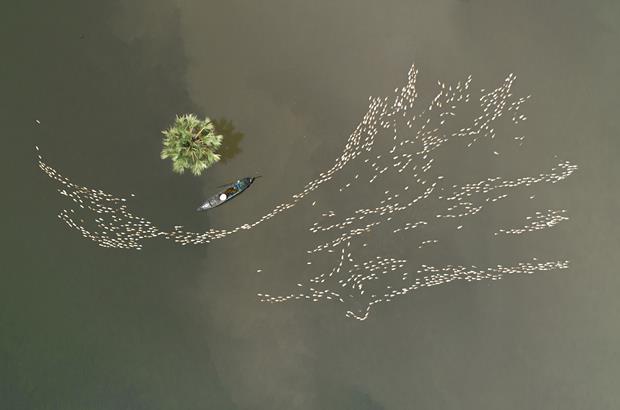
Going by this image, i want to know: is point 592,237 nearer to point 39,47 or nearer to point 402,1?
point 402,1

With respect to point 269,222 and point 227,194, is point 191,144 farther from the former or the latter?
point 269,222

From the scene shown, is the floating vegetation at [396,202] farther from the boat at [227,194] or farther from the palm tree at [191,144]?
the palm tree at [191,144]

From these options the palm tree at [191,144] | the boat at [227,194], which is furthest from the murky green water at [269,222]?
the palm tree at [191,144]

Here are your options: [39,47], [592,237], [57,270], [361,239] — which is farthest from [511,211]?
[39,47]

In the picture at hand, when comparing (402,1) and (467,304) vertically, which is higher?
(402,1)

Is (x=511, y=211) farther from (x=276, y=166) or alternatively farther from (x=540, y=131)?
(x=276, y=166)

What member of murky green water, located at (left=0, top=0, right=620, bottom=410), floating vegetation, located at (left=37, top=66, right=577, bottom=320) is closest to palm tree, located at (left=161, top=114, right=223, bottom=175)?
murky green water, located at (left=0, top=0, right=620, bottom=410)

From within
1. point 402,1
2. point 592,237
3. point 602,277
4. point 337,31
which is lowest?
point 602,277

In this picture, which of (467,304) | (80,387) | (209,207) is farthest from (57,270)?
(467,304)
